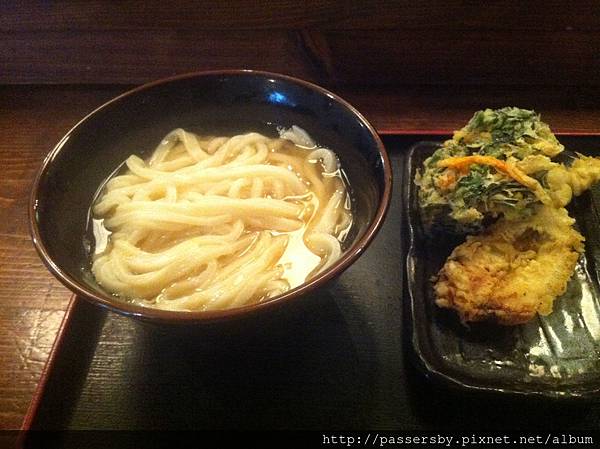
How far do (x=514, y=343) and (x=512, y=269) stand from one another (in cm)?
25

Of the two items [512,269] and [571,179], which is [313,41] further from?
[512,269]

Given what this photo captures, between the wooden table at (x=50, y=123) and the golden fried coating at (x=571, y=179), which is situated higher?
the golden fried coating at (x=571, y=179)

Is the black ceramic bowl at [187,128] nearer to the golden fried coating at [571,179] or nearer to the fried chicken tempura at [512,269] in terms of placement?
the fried chicken tempura at [512,269]

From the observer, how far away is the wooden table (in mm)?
1515

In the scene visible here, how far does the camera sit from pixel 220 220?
4.50 feet

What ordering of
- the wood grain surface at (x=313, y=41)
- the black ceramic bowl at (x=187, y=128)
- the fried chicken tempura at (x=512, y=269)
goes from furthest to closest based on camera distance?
1. the wood grain surface at (x=313, y=41)
2. the fried chicken tempura at (x=512, y=269)
3. the black ceramic bowl at (x=187, y=128)

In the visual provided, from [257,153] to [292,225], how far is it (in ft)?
1.01

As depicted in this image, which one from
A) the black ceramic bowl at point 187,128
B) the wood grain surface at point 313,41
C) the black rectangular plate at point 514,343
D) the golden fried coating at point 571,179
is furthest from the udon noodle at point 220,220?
the wood grain surface at point 313,41

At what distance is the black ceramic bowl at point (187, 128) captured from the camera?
1.16 metres

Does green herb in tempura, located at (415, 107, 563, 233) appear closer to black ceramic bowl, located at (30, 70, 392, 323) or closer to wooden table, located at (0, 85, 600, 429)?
wooden table, located at (0, 85, 600, 429)

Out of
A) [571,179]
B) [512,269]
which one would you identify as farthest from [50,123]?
[571,179]

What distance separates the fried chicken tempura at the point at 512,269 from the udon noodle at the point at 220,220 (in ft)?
1.24

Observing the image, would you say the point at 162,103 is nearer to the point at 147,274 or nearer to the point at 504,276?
the point at 147,274

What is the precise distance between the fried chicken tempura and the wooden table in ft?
1.93
